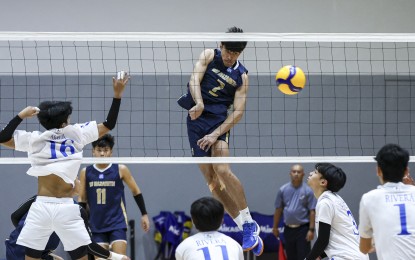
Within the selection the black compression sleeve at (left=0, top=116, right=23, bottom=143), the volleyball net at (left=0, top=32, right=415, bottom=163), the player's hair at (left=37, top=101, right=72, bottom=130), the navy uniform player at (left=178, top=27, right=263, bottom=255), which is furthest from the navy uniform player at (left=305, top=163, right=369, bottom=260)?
the volleyball net at (left=0, top=32, right=415, bottom=163)

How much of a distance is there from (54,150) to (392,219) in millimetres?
3196

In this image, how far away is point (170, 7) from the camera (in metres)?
13.2

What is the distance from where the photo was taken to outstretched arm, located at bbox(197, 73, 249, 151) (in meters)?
8.00

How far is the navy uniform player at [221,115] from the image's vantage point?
804 centimetres

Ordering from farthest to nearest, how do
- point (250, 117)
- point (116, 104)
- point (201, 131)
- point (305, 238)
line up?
point (250, 117) → point (305, 238) → point (201, 131) → point (116, 104)

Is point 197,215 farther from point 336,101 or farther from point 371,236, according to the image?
point 336,101

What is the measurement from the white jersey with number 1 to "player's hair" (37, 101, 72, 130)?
68 millimetres

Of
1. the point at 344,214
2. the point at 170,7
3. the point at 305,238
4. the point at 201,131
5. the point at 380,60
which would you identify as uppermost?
the point at 170,7

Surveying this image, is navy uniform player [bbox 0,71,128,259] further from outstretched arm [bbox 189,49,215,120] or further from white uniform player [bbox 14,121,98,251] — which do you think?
outstretched arm [bbox 189,49,215,120]

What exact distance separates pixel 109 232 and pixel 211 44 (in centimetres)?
398

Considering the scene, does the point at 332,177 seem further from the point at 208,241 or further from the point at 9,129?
the point at 9,129

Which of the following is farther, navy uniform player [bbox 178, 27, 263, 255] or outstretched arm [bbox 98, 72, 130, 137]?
navy uniform player [bbox 178, 27, 263, 255]

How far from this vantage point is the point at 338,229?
750cm

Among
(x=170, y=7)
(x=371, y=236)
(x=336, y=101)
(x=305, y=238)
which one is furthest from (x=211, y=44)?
(x=371, y=236)
